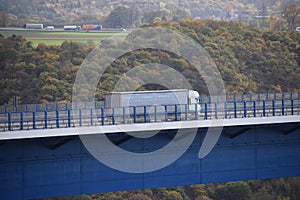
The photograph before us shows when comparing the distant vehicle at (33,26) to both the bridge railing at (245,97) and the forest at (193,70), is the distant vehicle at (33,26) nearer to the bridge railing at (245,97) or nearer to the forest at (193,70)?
the forest at (193,70)

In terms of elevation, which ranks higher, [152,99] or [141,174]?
[152,99]

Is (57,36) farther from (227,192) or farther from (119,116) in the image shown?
(119,116)

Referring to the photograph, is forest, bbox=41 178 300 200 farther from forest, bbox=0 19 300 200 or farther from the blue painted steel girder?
the blue painted steel girder

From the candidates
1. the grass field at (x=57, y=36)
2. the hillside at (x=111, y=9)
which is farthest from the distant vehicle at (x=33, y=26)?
the grass field at (x=57, y=36)

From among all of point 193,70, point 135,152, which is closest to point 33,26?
point 193,70

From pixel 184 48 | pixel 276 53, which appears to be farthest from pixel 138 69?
pixel 276 53

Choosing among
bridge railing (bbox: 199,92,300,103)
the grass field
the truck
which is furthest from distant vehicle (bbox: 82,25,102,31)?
the truck
